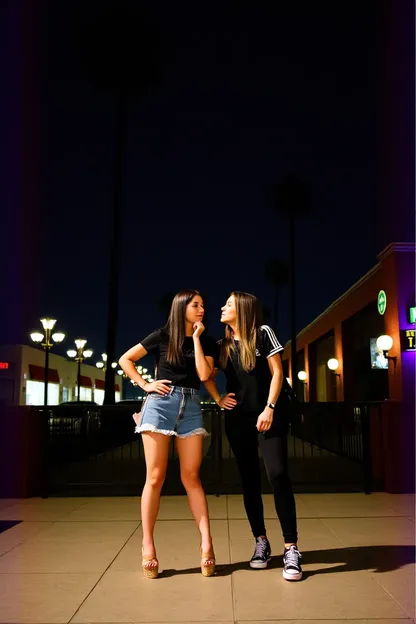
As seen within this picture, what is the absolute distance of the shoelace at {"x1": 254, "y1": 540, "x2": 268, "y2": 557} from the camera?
13.4 ft

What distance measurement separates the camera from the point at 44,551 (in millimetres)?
4672

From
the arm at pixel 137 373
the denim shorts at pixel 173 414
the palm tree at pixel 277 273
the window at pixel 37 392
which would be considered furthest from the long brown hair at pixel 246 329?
the palm tree at pixel 277 273

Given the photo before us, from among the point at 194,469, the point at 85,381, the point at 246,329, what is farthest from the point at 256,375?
the point at 85,381

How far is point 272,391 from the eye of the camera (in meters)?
3.99

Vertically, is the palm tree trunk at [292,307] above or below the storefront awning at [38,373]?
above

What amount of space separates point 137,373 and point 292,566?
5.56ft

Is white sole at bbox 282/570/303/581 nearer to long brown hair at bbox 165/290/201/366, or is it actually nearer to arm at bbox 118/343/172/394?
arm at bbox 118/343/172/394

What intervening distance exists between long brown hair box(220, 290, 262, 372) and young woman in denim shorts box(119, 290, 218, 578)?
0.13m

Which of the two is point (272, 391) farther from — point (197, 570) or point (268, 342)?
point (197, 570)

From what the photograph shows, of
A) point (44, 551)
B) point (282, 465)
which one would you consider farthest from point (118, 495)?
point (282, 465)

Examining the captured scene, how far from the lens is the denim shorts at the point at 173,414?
3.91m

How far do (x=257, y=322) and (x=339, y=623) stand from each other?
202cm

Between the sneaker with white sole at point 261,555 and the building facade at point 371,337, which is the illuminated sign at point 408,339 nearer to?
the building facade at point 371,337

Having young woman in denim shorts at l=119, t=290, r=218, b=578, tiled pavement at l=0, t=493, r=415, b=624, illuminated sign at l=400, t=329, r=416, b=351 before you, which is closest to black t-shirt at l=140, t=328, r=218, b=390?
young woman in denim shorts at l=119, t=290, r=218, b=578
